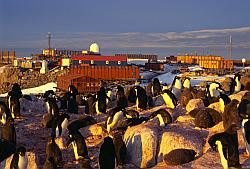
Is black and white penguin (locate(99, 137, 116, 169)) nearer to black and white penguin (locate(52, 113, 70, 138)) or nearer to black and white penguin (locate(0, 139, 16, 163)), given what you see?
black and white penguin (locate(0, 139, 16, 163))

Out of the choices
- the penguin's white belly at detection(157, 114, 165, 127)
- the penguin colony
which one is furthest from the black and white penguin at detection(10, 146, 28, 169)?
the penguin's white belly at detection(157, 114, 165, 127)

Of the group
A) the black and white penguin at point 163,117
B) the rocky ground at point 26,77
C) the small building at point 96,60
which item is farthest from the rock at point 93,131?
the rocky ground at point 26,77

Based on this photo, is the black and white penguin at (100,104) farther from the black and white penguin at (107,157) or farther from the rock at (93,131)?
the black and white penguin at (107,157)

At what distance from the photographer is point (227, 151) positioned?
9.05 m

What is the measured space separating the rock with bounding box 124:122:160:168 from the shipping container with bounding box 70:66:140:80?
30.3 metres

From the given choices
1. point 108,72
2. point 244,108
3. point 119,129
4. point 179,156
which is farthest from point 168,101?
point 108,72

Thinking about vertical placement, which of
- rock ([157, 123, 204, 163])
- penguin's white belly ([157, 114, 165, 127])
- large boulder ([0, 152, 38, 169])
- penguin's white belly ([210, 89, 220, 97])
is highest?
penguin's white belly ([210, 89, 220, 97])

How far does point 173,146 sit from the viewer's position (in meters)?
10.6

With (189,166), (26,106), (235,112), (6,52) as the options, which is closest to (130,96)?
(26,106)

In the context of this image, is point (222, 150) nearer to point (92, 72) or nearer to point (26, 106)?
point (26, 106)

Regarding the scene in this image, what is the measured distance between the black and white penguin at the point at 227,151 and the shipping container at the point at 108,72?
32148mm

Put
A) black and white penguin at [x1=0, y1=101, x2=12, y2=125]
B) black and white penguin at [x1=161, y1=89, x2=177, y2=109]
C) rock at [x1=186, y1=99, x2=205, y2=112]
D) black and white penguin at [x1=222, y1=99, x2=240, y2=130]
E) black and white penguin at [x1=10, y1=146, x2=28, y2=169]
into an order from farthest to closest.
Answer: black and white penguin at [x1=161, y1=89, x2=177, y2=109] → black and white penguin at [x1=0, y1=101, x2=12, y2=125] → rock at [x1=186, y1=99, x2=205, y2=112] → black and white penguin at [x1=222, y1=99, x2=240, y2=130] → black and white penguin at [x1=10, y1=146, x2=28, y2=169]

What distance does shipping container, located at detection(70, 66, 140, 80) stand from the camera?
41.2 m

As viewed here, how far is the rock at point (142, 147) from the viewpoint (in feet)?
34.6
